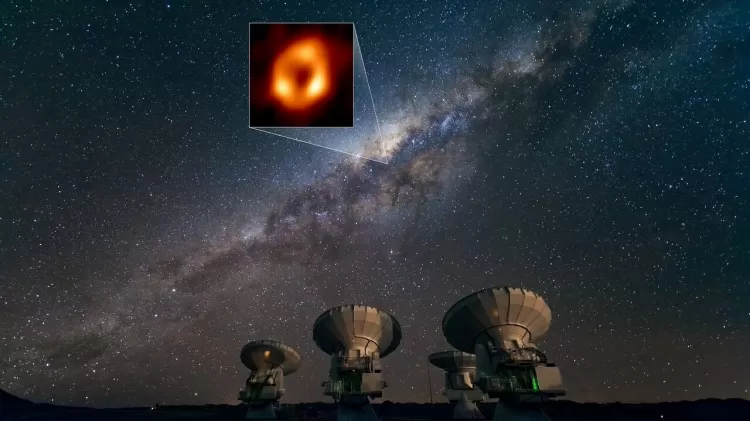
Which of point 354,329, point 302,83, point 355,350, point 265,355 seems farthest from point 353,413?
point 302,83

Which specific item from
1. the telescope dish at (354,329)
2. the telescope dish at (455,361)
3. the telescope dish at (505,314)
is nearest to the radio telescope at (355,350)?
the telescope dish at (354,329)

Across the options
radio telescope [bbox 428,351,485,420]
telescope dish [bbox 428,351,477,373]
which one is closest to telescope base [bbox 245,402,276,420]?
radio telescope [bbox 428,351,485,420]

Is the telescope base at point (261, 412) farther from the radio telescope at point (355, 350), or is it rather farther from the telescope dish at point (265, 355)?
the radio telescope at point (355, 350)

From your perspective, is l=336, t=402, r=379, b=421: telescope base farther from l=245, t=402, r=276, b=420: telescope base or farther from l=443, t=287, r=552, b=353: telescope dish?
l=245, t=402, r=276, b=420: telescope base

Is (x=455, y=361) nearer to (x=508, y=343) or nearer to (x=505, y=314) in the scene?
(x=508, y=343)

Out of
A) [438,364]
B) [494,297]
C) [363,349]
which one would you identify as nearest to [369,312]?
[363,349]

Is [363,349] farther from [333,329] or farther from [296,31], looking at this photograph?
[296,31]

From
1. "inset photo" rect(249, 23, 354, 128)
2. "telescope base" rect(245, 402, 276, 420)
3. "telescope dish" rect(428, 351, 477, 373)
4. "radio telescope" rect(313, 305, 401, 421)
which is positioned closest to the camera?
"inset photo" rect(249, 23, 354, 128)
